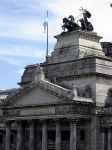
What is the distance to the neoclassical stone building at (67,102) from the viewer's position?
269ft

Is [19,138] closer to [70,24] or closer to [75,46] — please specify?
[75,46]

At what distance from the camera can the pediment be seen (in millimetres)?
84875

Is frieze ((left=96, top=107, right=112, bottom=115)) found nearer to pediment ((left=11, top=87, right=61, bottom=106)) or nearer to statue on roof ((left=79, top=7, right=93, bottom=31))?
pediment ((left=11, top=87, right=61, bottom=106))

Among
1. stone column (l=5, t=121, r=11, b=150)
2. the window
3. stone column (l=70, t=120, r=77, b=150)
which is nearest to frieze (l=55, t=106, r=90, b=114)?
stone column (l=70, t=120, r=77, b=150)

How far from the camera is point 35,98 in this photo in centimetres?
8781

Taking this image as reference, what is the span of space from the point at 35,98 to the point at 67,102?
838 centimetres

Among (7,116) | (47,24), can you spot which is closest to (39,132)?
(7,116)

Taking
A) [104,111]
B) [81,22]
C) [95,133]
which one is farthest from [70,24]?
[95,133]

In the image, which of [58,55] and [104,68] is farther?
[58,55]

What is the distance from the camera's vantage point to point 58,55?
311ft

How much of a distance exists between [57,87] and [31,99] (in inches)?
278

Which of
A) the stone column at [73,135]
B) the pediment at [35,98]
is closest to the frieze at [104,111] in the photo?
the stone column at [73,135]

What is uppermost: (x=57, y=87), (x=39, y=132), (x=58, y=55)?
(x=58, y=55)

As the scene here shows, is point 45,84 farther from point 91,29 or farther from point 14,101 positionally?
point 91,29
